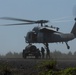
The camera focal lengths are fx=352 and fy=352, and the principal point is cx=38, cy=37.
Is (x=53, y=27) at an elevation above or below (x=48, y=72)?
above

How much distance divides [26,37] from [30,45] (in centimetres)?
132

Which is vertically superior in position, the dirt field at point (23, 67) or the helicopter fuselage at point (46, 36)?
the helicopter fuselage at point (46, 36)

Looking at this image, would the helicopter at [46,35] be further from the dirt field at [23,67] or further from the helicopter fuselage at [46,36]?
the dirt field at [23,67]

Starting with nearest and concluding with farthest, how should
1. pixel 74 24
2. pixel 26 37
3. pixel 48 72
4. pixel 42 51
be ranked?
pixel 48 72 < pixel 42 51 < pixel 26 37 < pixel 74 24

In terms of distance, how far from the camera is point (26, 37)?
4662cm

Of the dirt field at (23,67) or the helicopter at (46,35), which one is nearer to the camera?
the dirt field at (23,67)

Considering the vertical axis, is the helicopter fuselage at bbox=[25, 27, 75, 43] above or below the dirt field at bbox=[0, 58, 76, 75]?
above

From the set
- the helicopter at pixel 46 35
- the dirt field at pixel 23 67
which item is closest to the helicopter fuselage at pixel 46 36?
the helicopter at pixel 46 35

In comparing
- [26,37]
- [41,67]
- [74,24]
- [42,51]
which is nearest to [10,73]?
[41,67]

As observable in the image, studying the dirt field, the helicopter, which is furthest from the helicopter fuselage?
the dirt field

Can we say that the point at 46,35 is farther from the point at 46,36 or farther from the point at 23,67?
the point at 23,67

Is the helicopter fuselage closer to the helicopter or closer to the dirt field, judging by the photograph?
the helicopter

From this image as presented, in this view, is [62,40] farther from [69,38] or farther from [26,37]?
[26,37]

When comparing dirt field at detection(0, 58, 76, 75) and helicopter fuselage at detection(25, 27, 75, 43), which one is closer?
dirt field at detection(0, 58, 76, 75)
